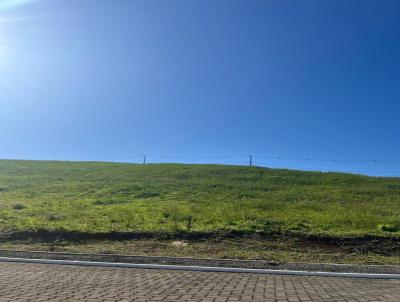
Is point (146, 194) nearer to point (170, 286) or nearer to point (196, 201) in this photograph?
point (196, 201)

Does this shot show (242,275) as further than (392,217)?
No

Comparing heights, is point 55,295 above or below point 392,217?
below

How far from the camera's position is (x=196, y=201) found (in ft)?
80.7

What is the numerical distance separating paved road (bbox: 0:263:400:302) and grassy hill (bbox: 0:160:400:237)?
6051 mm

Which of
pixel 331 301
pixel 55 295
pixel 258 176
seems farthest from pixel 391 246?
pixel 258 176

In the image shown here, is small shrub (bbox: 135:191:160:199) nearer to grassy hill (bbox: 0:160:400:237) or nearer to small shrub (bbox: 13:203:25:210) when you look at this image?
grassy hill (bbox: 0:160:400:237)

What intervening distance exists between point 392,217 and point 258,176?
1958cm

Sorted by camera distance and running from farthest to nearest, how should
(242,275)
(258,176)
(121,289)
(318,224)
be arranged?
(258,176), (318,224), (242,275), (121,289)

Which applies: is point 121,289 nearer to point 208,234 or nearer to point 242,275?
point 242,275

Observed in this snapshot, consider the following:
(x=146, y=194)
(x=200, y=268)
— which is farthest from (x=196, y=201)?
(x=200, y=268)

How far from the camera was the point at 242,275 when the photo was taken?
9.94 metres

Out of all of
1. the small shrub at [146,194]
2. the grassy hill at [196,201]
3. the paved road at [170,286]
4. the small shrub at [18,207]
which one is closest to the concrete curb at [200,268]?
the paved road at [170,286]

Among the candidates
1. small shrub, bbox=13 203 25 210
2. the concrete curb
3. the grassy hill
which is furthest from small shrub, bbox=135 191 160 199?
the concrete curb

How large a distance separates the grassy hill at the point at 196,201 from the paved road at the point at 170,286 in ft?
19.9
